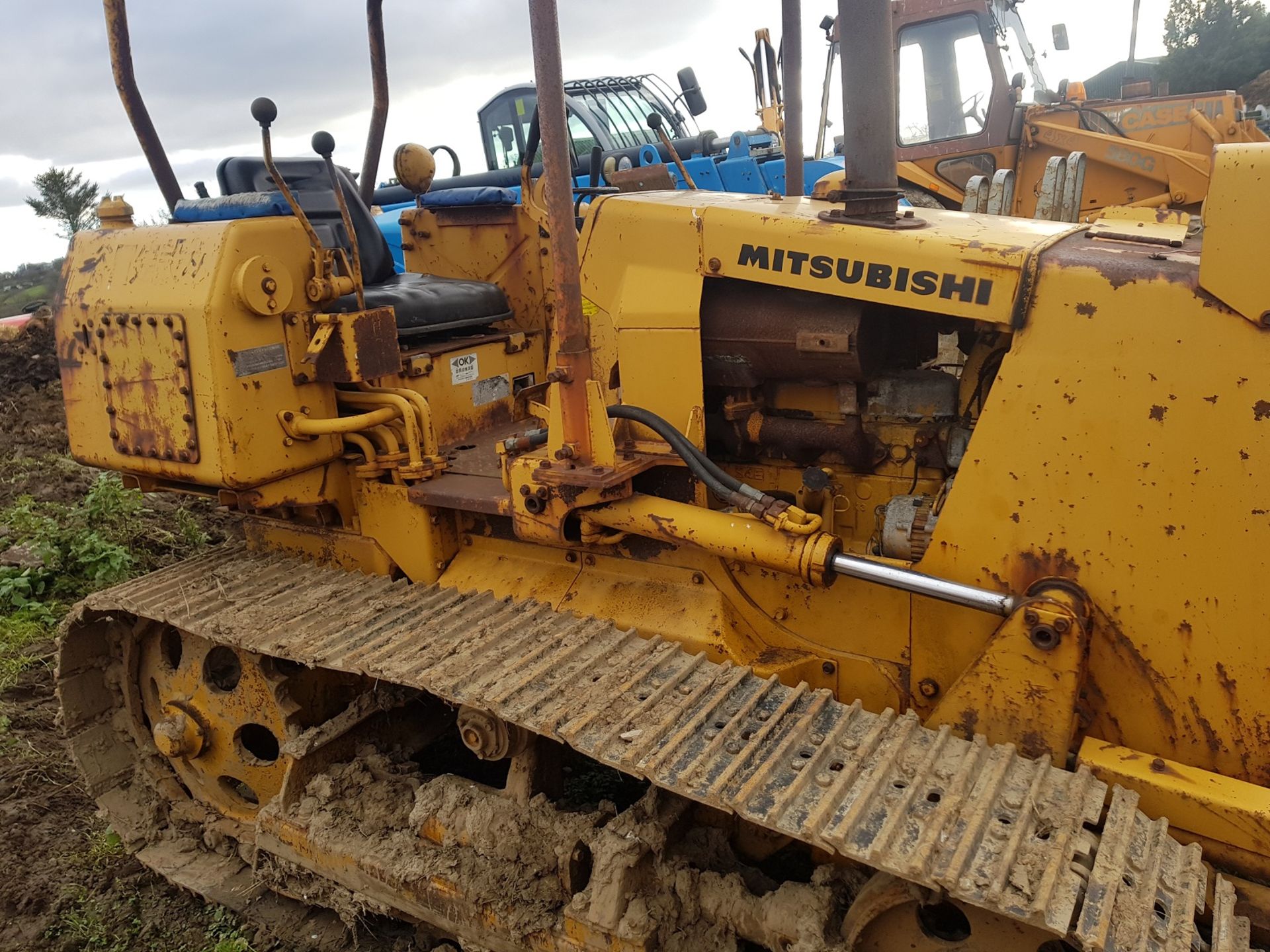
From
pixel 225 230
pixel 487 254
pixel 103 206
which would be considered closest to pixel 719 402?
pixel 225 230

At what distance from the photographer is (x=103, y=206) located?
3.49m

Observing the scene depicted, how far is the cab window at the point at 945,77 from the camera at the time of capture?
7.77m

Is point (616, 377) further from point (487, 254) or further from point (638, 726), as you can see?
point (487, 254)

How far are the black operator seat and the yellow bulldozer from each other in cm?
3

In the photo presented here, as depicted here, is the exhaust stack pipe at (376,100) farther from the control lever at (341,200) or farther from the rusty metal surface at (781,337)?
the rusty metal surface at (781,337)

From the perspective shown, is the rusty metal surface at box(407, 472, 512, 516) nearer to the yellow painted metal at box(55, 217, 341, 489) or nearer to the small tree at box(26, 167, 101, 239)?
the yellow painted metal at box(55, 217, 341, 489)

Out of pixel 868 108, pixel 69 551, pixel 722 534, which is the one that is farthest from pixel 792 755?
pixel 69 551

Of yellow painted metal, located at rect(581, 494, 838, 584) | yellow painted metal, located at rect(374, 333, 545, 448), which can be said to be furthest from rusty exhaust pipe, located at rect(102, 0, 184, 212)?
yellow painted metal, located at rect(581, 494, 838, 584)

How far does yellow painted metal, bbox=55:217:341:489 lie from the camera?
302 centimetres

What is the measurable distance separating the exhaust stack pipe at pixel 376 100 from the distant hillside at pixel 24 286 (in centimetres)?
901

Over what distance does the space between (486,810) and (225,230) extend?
1873mm

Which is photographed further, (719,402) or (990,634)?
(719,402)

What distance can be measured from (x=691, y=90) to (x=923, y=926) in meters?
8.65

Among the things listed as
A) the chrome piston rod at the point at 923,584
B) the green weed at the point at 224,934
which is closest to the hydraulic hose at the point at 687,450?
the chrome piston rod at the point at 923,584
